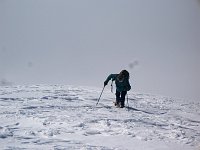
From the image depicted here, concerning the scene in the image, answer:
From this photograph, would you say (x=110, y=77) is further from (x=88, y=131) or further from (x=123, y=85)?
(x=88, y=131)

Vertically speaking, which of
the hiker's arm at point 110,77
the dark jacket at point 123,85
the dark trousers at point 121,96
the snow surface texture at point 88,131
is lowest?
the snow surface texture at point 88,131

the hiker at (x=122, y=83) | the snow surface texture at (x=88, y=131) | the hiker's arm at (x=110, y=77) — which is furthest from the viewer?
the hiker's arm at (x=110, y=77)

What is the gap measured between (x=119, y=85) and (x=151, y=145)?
621 centimetres

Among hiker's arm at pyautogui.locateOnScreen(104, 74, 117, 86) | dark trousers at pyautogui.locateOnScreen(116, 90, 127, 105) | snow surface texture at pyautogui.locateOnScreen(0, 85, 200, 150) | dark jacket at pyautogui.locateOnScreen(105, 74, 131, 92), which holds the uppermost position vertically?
hiker's arm at pyautogui.locateOnScreen(104, 74, 117, 86)

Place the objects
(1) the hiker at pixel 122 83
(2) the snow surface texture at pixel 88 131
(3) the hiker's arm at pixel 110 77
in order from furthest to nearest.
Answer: (3) the hiker's arm at pixel 110 77 → (1) the hiker at pixel 122 83 → (2) the snow surface texture at pixel 88 131

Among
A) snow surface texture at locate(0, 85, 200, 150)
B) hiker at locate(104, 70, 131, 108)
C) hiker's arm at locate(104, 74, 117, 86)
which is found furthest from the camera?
hiker's arm at locate(104, 74, 117, 86)

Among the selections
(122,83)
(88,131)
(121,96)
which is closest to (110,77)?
(122,83)

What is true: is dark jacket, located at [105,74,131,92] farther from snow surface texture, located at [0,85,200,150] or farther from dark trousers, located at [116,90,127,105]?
snow surface texture, located at [0,85,200,150]

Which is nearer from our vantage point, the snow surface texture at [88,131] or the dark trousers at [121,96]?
the snow surface texture at [88,131]

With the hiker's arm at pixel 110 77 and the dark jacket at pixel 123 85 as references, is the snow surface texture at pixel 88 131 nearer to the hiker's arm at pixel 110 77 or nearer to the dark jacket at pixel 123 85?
the dark jacket at pixel 123 85

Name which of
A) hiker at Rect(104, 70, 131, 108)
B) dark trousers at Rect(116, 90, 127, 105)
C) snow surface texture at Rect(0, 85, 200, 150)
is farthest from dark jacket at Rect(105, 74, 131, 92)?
snow surface texture at Rect(0, 85, 200, 150)

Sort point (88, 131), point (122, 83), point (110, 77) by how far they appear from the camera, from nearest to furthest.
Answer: point (88, 131)
point (122, 83)
point (110, 77)

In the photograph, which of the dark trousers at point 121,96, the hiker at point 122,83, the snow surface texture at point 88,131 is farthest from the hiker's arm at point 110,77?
the snow surface texture at point 88,131

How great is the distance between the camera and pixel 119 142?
24.5ft
